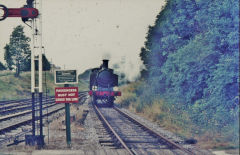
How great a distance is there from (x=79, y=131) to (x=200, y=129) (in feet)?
16.1

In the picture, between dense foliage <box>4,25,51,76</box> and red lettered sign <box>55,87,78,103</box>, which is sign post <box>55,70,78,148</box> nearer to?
red lettered sign <box>55,87,78,103</box>

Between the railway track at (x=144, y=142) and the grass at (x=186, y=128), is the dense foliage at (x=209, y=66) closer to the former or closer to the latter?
the grass at (x=186, y=128)

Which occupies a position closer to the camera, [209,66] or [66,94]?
[66,94]

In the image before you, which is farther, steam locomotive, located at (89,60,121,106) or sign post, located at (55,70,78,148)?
steam locomotive, located at (89,60,121,106)

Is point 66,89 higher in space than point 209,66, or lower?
lower

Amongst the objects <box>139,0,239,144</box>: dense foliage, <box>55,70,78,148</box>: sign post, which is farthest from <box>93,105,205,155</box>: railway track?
<box>139,0,239,144</box>: dense foliage

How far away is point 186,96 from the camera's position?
15422mm

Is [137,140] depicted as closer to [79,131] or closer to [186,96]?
[79,131]

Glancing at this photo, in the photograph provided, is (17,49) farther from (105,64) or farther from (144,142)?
(144,142)

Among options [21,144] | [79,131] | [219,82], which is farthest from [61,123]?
[219,82]

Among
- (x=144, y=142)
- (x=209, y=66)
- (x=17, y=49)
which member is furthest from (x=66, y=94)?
(x=17, y=49)

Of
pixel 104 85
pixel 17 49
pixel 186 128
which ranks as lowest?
pixel 186 128

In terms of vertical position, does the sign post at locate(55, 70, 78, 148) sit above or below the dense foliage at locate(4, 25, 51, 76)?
below

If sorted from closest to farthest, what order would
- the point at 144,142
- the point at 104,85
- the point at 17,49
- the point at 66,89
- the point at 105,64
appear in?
the point at 66,89 < the point at 144,142 < the point at 104,85 < the point at 105,64 < the point at 17,49
